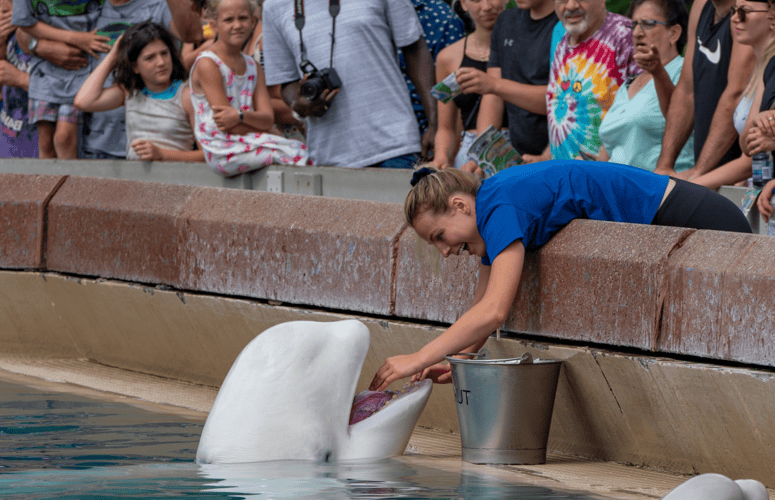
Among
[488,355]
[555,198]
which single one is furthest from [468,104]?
A: [488,355]

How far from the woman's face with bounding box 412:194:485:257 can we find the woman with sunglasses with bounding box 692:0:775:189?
51.3 inches

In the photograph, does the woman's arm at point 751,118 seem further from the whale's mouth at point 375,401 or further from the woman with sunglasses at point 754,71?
the whale's mouth at point 375,401

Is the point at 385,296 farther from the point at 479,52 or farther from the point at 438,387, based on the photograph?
the point at 479,52

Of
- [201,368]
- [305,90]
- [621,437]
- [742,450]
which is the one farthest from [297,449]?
[305,90]

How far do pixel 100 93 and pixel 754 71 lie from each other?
513 cm

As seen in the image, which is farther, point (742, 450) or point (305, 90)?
point (305, 90)

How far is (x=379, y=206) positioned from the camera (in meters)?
6.01

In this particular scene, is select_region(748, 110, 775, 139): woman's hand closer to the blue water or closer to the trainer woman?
the trainer woman

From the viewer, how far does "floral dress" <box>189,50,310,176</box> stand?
7727mm

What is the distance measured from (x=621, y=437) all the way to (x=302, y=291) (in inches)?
80.5

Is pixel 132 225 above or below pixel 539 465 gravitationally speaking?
above

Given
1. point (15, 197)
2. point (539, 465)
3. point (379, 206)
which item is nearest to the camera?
point (539, 465)

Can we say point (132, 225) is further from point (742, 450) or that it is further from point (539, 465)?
point (742, 450)

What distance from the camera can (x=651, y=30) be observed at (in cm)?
599
